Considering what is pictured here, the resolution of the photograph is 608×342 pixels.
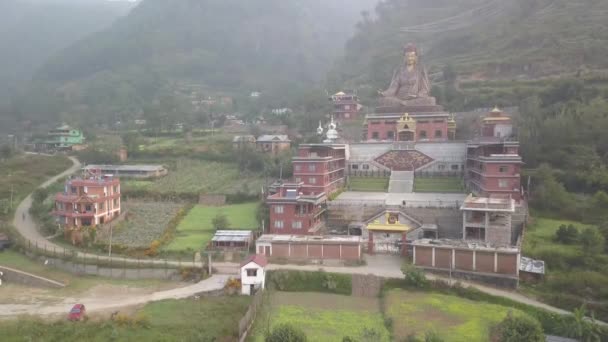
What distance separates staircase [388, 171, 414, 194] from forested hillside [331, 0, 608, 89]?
1039 inches

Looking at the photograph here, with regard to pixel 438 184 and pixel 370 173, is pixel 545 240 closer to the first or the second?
pixel 438 184

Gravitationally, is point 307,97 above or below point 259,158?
above

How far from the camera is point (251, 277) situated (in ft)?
85.7

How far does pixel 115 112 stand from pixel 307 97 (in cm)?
3540

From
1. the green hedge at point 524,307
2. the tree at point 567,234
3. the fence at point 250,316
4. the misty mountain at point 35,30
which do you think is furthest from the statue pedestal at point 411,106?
the misty mountain at point 35,30

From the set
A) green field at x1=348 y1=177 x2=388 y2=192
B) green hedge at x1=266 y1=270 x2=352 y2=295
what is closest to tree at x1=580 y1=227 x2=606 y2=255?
green hedge at x1=266 y1=270 x2=352 y2=295

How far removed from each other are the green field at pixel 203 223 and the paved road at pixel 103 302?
19.4 feet

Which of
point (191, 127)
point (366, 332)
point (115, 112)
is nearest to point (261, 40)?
point (115, 112)

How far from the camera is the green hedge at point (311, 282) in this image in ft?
87.2

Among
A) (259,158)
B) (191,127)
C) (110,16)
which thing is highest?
(110,16)

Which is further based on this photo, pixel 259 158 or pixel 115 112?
pixel 115 112

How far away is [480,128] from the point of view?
4891 centimetres

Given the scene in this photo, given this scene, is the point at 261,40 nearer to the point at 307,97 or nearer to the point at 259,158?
the point at 307,97

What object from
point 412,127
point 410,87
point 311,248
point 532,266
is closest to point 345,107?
point 410,87
